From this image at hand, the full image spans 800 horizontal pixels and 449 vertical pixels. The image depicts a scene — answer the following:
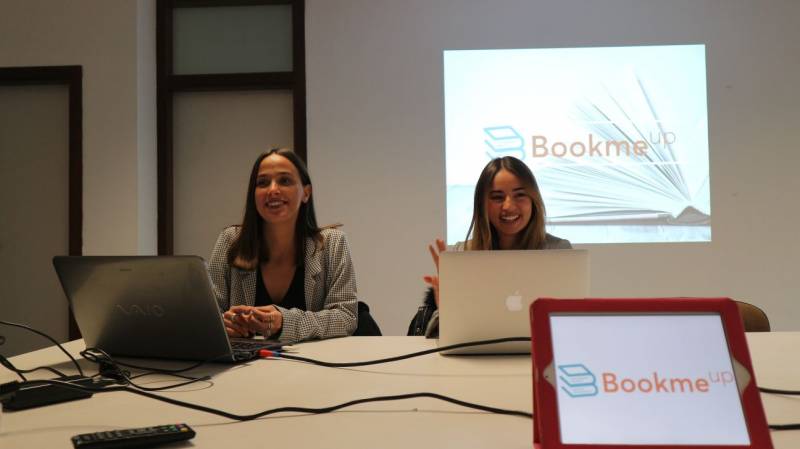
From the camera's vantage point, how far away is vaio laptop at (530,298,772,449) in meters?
0.65

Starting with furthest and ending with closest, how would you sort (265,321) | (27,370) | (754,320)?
1. (754,320)
2. (265,321)
3. (27,370)

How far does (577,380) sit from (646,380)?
81 millimetres

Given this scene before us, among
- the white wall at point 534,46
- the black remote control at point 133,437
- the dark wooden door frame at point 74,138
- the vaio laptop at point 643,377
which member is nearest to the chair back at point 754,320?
the vaio laptop at point 643,377

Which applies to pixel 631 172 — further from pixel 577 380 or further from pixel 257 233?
pixel 577 380

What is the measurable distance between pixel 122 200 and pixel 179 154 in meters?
0.50

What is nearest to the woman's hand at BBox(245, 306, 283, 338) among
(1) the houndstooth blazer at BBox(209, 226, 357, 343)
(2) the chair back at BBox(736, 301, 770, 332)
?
(1) the houndstooth blazer at BBox(209, 226, 357, 343)

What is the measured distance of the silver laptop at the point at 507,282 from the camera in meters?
1.23

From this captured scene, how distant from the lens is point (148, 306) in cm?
119

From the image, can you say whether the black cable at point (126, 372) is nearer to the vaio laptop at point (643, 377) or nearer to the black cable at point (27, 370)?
the black cable at point (27, 370)

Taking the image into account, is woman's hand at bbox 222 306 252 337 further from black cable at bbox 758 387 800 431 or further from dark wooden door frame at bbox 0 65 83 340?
dark wooden door frame at bbox 0 65 83 340

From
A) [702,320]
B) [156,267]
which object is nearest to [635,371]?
[702,320]

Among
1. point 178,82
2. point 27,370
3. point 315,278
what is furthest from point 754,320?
point 178,82

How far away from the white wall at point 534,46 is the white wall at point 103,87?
100 cm

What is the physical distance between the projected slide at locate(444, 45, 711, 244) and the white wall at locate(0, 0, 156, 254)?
5.99 ft
